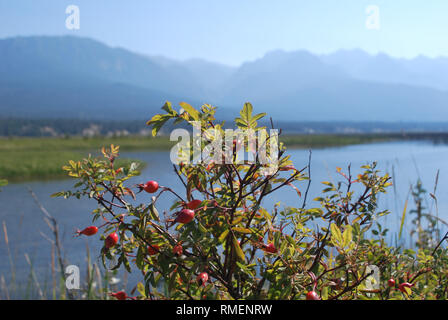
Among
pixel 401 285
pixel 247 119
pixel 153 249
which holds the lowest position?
pixel 401 285

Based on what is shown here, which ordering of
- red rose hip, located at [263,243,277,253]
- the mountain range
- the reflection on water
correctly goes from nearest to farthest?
red rose hip, located at [263,243,277,253] < the reflection on water < the mountain range

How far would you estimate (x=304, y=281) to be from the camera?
3.00 feet

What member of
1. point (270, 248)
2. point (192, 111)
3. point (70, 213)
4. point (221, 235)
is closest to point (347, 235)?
point (270, 248)

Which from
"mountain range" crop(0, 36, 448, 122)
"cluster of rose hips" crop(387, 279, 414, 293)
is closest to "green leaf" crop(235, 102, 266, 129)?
"cluster of rose hips" crop(387, 279, 414, 293)

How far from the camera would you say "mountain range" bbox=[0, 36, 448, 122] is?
73188 mm

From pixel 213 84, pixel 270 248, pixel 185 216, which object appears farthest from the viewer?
pixel 213 84

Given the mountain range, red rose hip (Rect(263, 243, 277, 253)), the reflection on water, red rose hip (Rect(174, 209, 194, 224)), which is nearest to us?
red rose hip (Rect(174, 209, 194, 224))

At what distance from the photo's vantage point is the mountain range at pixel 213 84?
73.2m

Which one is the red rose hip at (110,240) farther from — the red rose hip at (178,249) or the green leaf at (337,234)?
the green leaf at (337,234)

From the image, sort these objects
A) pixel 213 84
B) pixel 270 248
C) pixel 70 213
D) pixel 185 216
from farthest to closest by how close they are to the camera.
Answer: pixel 213 84 < pixel 70 213 < pixel 270 248 < pixel 185 216

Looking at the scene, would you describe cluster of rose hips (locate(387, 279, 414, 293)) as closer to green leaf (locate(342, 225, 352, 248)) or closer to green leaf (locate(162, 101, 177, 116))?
green leaf (locate(342, 225, 352, 248))

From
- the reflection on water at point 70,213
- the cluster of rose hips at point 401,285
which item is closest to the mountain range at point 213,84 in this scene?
the reflection on water at point 70,213

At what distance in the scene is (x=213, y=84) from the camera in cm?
8969

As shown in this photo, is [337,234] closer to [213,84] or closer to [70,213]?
[70,213]
